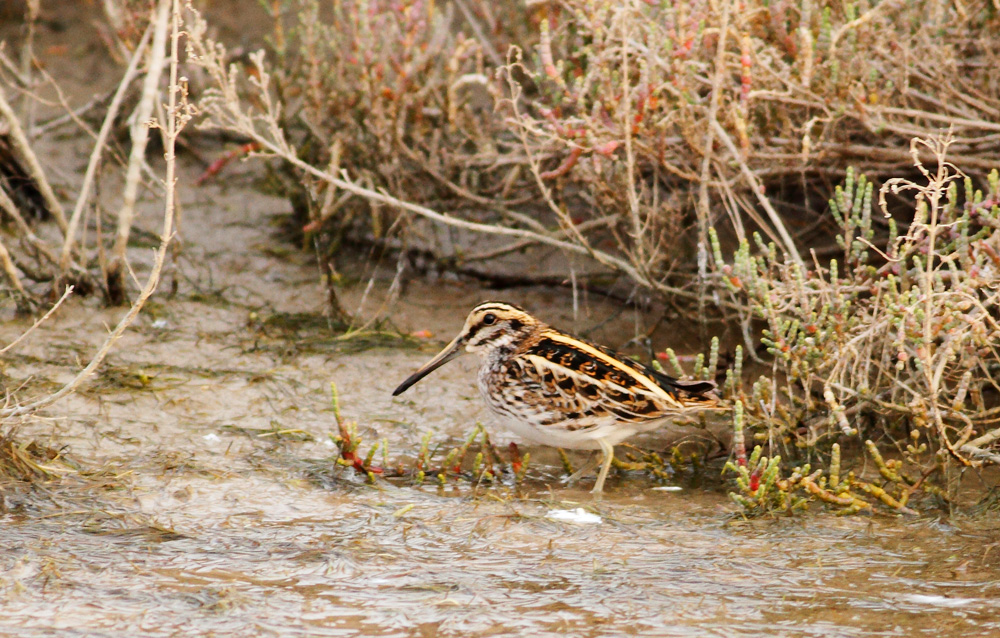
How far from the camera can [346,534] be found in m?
4.75

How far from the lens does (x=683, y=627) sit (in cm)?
403

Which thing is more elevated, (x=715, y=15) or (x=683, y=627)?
(x=715, y=15)

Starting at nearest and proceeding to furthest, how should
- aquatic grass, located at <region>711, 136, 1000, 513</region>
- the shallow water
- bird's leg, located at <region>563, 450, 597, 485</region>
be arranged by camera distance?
the shallow water → aquatic grass, located at <region>711, 136, 1000, 513</region> → bird's leg, located at <region>563, 450, 597, 485</region>

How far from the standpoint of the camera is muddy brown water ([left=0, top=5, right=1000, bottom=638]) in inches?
161

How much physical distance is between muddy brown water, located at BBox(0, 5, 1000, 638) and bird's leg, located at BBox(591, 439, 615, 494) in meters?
0.08

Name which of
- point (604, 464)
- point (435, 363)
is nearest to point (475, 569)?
point (604, 464)

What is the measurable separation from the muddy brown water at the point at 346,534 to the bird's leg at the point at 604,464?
81 mm

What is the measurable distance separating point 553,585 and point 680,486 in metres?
1.22

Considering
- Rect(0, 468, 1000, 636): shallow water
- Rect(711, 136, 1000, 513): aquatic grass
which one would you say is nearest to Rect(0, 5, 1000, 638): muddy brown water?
Rect(0, 468, 1000, 636): shallow water

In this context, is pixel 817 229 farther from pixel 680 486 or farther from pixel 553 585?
pixel 553 585

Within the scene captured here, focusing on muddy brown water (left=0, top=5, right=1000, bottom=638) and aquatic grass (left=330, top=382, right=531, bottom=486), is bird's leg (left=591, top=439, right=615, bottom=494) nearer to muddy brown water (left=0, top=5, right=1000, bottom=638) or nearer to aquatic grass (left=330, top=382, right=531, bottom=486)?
muddy brown water (left=0, top=5, right=1000, bottom=638)

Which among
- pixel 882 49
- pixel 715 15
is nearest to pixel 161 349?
pixel 715 15

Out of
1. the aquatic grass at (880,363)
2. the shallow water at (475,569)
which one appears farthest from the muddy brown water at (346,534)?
the aquatic grass at (880,363)

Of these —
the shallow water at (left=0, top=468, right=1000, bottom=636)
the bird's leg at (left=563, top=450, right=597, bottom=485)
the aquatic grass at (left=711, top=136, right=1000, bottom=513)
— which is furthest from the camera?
the bird's leg at (left=563, top=450, right=597, bottom=485)
